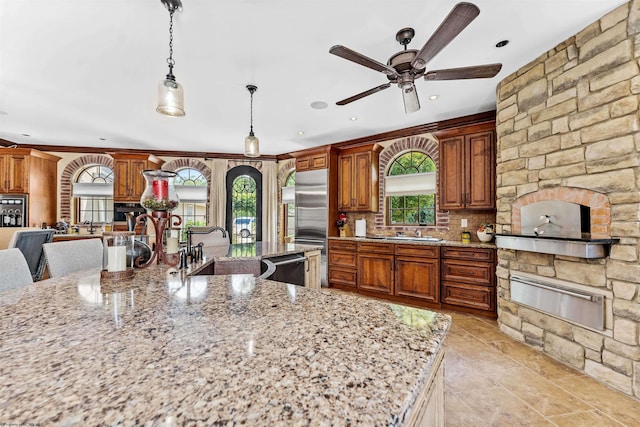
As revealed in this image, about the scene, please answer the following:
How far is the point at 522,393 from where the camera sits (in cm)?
187

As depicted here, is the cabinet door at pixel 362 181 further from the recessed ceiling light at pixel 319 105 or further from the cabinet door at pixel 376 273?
the recessed ceiling light at pixel 319 105

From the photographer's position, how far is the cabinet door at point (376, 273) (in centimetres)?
398

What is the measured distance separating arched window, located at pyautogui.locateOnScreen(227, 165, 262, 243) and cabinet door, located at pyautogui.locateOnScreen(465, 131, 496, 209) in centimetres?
406

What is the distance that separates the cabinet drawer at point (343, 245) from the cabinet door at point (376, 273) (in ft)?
0.61

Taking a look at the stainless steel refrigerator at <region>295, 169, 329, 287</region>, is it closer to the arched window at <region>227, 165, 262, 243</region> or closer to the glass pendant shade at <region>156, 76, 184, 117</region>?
the arched window at <region>227, 165, 262, 243</region>

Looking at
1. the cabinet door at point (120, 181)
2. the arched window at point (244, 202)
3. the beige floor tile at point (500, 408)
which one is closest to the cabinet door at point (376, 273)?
the beige floor tile at point (500, 408)

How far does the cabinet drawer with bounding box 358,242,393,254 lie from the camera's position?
157 inches

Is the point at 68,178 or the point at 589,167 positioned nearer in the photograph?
the point at 589,167

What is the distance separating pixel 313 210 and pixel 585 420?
152 inches

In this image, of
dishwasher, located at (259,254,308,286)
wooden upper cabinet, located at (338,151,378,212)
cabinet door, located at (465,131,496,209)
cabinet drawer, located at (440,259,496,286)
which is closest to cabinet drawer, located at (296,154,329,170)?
wooden upper cabinet, located at (338,151,378,212)

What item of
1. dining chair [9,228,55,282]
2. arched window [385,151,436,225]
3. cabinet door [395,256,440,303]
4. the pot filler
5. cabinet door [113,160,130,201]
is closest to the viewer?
the pot filler

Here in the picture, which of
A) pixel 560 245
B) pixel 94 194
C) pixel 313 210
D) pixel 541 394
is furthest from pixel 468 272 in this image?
pixel 94 194

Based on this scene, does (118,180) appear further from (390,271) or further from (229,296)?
(229,296)

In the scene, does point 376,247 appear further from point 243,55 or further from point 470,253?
point 243,55
